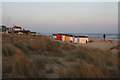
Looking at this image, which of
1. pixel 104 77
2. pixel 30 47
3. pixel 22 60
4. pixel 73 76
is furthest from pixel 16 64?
pixel 30 47

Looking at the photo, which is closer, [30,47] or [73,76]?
[73,76]

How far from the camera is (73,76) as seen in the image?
3.70 meters

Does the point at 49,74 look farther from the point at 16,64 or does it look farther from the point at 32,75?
the point at 16,64

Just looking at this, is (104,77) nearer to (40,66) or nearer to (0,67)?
(40,66)

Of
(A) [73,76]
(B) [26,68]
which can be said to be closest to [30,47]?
(B) [26,68]

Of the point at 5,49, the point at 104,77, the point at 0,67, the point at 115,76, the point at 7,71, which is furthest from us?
the point at 5,49

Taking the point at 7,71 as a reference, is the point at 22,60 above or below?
above

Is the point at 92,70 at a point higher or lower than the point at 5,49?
lower

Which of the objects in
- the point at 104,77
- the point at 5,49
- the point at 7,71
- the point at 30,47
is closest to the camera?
the point at 104,77

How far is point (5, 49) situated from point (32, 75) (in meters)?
3.48

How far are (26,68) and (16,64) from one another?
0.50 meters

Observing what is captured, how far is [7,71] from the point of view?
427 centimetres

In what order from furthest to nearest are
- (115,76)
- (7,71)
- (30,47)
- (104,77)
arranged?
(30,47), (7,71), (115,76), (104,77)

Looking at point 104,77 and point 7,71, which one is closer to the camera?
point 104,77
